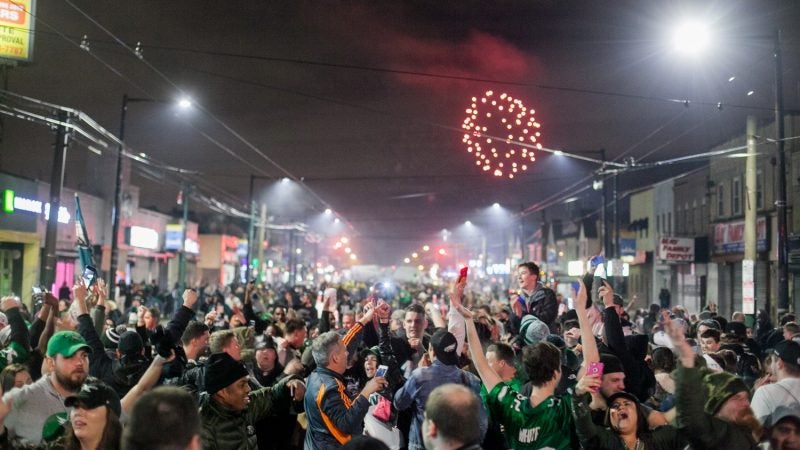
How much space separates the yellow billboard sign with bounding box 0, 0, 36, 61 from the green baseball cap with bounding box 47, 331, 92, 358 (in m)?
26.6

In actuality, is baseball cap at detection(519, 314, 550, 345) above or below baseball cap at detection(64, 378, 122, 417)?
above

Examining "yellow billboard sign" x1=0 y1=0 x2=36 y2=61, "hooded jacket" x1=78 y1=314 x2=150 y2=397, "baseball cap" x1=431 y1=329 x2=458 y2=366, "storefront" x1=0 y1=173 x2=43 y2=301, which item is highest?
"yellow billboard sign" x1=0 y1=0 x2=36 y2=61

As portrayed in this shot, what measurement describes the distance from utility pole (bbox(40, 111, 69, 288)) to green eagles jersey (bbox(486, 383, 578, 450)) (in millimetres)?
19252

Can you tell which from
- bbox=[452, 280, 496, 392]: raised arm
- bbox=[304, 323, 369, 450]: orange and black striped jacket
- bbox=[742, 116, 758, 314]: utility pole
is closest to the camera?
bbox=[452, 280, 496, 392]: raised arm

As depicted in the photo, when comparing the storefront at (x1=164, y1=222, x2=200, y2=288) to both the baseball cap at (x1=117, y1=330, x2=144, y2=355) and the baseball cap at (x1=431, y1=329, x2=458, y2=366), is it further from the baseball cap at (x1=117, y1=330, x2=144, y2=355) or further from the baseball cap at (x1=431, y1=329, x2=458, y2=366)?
the baseball cap at (x1=431, y1=329, x2=458, y2=366)

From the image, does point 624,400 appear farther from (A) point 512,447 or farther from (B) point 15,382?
(B) point 15,382

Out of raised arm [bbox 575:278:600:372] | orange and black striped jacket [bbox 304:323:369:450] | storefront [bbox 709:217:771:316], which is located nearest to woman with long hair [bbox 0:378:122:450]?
orange and black striped jacket [bbox 304:323:369:450]

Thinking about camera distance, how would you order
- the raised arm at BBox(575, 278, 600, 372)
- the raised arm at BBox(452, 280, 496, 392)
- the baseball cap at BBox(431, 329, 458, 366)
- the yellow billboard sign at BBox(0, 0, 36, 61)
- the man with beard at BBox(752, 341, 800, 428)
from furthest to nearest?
the yellow billboard sign at BBox(0, 0, 36, 61) < the man with beard at BBox(752, 341, 800, 428) < the baseball cap at BBox(431, 329, 458, 366) < the raised arm at BBox(575, 278, 600, 372) < the raised arm at BBox(452, 280, 496, 392)

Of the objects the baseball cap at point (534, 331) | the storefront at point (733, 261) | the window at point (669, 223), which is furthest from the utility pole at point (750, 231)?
the window at point (669, 223)

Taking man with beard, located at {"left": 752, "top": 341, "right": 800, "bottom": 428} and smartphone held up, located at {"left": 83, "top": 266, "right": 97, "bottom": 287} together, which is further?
smartphone held up, located at {"left": 83, "top": 266, "right": 97, "bottom": 287}

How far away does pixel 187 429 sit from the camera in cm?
342

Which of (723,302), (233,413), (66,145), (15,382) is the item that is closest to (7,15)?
(66,145)

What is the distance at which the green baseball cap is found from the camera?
5.93m

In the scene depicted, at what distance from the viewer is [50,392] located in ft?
18.9
